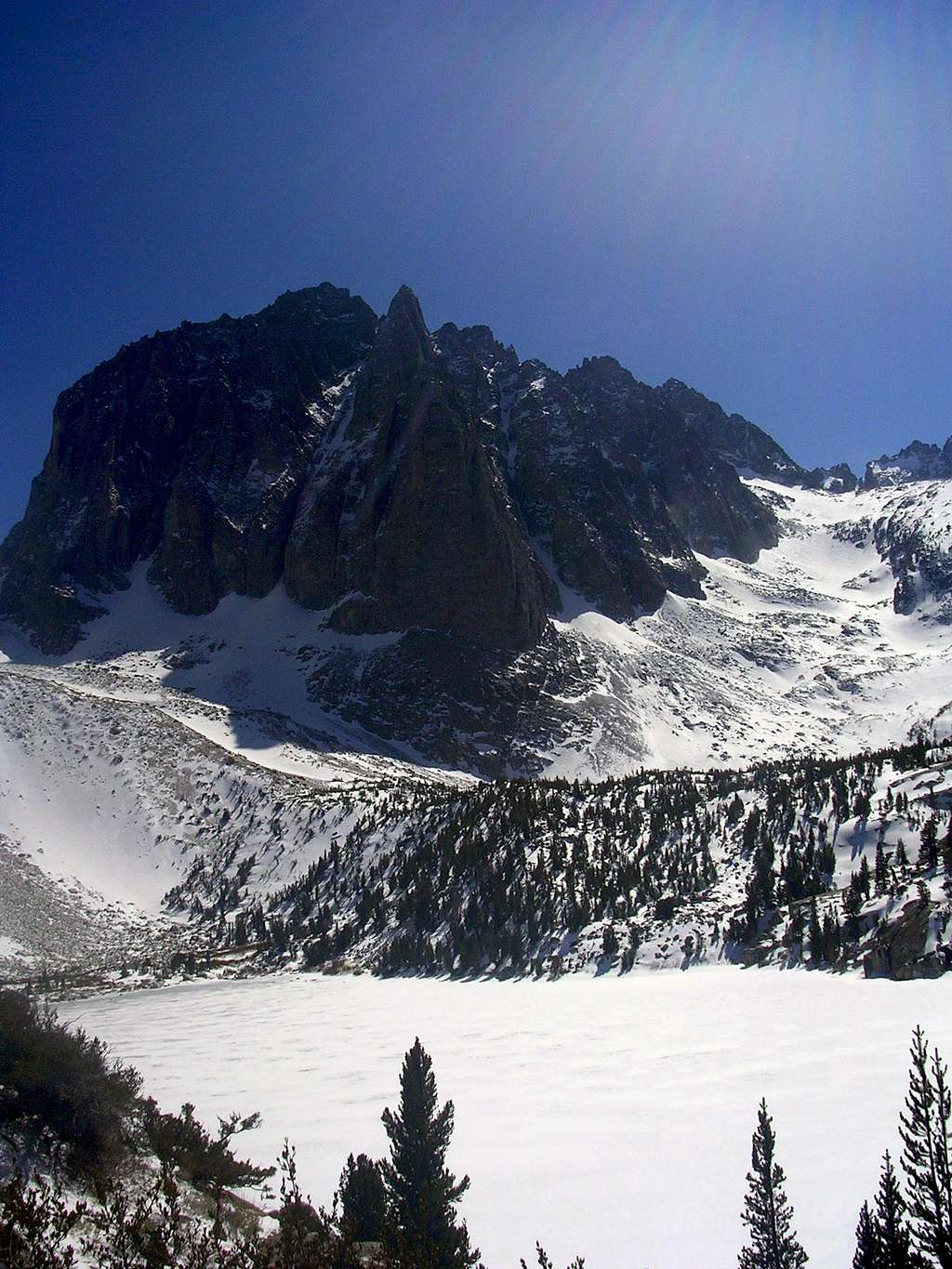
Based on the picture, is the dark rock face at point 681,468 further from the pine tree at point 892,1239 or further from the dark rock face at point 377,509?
the pine tree at point 892,1239

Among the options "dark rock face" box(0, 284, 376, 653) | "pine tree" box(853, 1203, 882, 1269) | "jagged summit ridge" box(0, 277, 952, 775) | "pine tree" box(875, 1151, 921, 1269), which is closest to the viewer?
"pine tree" box(875, 1151, 921, 1269)

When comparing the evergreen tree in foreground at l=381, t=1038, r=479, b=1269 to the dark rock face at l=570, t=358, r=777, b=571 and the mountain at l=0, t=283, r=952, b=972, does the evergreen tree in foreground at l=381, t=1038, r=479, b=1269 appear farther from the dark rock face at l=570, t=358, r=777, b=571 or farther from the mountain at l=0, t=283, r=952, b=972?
the dark rock face at l=570, t=358, r=777, b=571

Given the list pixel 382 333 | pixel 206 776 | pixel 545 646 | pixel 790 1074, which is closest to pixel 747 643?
pixel 545 646

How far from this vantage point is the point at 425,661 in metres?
88.4

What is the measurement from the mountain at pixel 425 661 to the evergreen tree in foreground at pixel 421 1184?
13711 millimetres

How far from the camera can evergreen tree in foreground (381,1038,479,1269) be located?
6281 mm

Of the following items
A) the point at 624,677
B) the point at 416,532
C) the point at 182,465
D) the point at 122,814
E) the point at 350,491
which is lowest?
the point at 122,814

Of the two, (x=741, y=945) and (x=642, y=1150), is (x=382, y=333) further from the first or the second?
(x=642, y=1150)

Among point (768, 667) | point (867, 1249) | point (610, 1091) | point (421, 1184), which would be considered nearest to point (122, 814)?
point (610, 1091)

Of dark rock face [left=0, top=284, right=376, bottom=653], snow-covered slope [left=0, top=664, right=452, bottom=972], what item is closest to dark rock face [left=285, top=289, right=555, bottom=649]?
dark rock face [left=0, top=284, right=376, bottom=653]

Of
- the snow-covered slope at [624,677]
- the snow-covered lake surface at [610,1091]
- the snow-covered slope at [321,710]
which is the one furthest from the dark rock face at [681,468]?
the snow-covered lake surface at [610,1091]

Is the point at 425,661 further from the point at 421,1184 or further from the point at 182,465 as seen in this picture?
the point at 421,1184

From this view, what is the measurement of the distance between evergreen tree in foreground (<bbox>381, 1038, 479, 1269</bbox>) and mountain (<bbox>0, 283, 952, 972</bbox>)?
13.7m

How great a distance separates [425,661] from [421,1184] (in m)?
81.3
